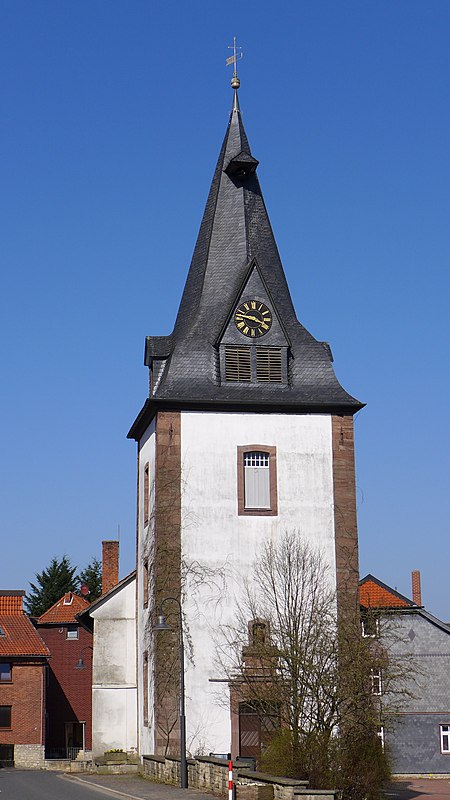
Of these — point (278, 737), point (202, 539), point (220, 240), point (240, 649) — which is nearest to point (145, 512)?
point (202, 539)

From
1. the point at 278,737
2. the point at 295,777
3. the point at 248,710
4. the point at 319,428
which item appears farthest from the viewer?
the point at 319,428

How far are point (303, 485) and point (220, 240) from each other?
9.26 meters

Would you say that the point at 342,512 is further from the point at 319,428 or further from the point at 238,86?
the point at 238,86

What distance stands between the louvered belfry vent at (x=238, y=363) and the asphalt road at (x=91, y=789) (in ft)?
41.5

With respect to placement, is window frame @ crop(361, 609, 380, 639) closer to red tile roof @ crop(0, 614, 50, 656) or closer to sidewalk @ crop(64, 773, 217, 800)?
sidewalk @ crop(64, 773, 217, 800)

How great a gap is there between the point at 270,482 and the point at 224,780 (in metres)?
11.9

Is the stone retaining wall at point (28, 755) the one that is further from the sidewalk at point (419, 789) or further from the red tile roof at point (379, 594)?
the sidewalk at point (419, 789)

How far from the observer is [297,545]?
35.1 metres

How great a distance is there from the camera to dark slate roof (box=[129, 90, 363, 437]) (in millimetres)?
36125

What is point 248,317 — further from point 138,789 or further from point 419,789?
point 419,789

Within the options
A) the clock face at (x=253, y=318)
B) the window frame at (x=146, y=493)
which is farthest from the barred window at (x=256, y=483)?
the clock face at (x=253, y=318)

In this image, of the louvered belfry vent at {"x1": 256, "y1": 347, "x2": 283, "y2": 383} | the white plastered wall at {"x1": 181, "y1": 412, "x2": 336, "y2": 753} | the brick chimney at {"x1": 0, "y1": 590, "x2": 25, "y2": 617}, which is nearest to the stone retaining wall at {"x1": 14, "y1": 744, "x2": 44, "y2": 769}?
the brick chimney at {"x1": 0, "y1": 590, "x2": 25, "y2": 617}

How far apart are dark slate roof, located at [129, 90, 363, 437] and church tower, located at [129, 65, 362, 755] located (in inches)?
2.2

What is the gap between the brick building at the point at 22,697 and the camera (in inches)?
2101
